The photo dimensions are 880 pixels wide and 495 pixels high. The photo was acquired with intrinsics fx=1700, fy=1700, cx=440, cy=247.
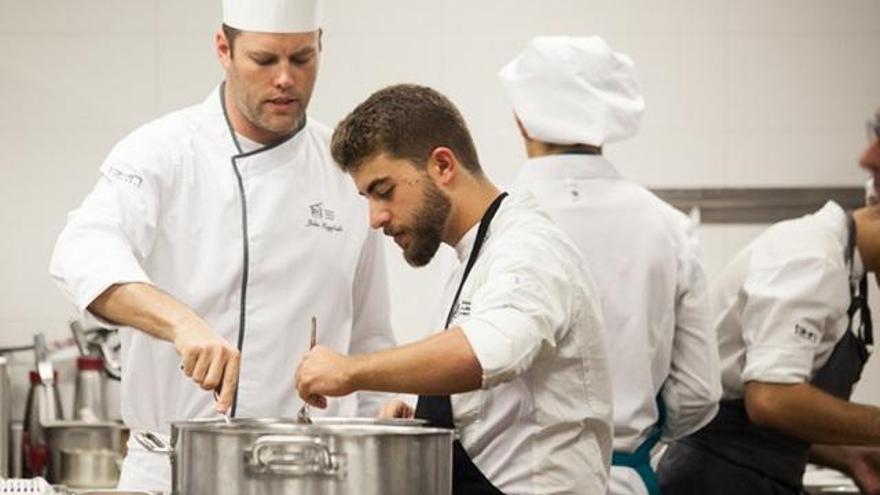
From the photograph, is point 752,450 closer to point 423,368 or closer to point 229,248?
point 229,248

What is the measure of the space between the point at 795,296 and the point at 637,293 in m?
0.34

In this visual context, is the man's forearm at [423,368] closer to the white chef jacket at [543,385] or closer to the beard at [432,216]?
the white chef jacket at [543,385]

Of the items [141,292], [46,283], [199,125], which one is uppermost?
[199,125]

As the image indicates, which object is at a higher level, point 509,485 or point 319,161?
point 319,161

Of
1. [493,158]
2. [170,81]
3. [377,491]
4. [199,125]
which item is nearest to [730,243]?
[493,158]

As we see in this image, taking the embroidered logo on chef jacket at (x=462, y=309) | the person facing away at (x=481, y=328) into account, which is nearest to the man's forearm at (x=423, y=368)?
the person facing away at (x=481, y=328)

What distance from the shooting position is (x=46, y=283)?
203 inches

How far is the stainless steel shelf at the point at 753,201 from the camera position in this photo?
5176 millimetres

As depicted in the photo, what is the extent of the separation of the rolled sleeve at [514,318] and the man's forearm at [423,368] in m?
0.02

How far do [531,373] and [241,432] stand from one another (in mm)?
482

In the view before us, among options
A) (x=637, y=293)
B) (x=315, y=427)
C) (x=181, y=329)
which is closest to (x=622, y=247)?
(x=637, y=293)

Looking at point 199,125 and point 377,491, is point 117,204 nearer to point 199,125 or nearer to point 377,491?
point 199,125

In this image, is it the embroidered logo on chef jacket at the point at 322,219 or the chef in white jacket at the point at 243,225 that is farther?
the embroidered logo on chef jacket at the point at 322,219

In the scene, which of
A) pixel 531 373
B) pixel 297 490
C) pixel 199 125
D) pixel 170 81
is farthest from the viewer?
pixel 170 81
